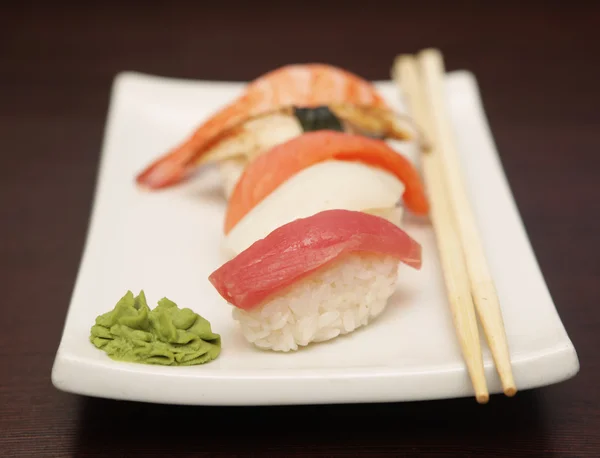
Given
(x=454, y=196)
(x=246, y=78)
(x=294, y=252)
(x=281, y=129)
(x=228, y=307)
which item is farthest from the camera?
(x=246, y=78)

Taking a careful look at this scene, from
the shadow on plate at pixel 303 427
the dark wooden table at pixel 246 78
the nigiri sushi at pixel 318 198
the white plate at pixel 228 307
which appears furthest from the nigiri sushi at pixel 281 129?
the shadow on plate at pixel 303 427

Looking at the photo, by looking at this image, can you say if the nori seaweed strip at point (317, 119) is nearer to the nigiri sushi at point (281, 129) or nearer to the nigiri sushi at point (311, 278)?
the nigiri sushi at point (281, 129)

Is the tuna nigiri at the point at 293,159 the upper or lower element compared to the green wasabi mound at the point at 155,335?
upper

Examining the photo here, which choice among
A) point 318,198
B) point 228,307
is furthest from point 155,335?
point 318,198

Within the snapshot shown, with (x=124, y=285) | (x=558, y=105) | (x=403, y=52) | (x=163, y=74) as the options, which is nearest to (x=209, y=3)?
(x=163, y=74)

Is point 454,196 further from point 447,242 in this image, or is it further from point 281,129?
point 281,129

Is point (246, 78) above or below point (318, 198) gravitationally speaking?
below

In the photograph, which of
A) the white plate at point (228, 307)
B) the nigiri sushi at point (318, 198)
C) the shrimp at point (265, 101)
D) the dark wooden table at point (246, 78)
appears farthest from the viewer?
Answer: the shrimp at point (265, 101)
